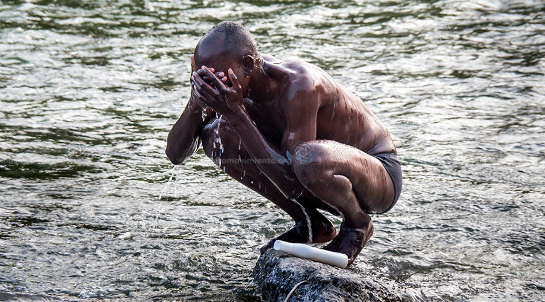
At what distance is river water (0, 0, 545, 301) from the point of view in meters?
3.73

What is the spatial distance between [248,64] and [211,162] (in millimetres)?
2436

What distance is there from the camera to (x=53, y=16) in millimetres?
9875

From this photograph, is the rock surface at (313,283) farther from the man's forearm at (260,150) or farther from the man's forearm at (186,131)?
the man's forearm at (186,131)

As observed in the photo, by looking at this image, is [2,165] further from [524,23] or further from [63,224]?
[524,23]

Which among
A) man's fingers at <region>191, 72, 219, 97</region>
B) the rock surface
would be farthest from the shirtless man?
the rock surface

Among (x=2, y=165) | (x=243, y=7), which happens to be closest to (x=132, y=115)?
(x=2, y=165)

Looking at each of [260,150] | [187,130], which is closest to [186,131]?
[187,130]

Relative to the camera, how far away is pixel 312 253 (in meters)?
3.39

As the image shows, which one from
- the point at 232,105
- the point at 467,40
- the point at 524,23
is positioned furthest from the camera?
the point at 524,23

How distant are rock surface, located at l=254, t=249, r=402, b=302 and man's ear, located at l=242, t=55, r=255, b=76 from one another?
0.91 meters

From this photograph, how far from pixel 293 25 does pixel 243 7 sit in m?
1.12

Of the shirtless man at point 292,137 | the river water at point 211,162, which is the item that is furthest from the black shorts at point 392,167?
the river water at point 211,162

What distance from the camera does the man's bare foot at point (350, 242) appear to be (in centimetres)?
360

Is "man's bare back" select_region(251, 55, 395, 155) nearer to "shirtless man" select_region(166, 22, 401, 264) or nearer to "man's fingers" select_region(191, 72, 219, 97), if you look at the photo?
"shirtless man" select_region(166, 22, 401, 264)
